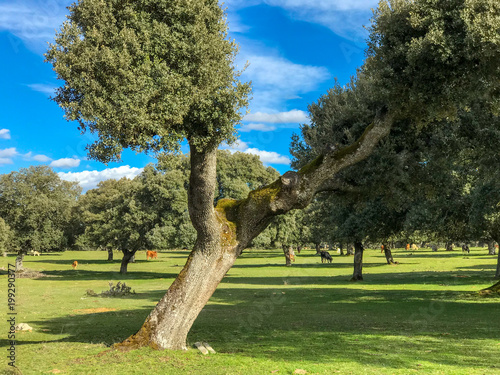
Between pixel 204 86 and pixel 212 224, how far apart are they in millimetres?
4037

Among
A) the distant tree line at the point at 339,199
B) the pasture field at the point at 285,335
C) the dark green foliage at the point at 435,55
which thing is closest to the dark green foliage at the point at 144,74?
the distant tree line at the point at 339,199

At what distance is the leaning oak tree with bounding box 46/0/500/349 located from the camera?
11.6 metres

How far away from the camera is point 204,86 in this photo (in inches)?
499

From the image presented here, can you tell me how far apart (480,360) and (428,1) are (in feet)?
31.7

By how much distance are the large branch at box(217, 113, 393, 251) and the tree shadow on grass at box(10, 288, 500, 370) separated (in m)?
3.78

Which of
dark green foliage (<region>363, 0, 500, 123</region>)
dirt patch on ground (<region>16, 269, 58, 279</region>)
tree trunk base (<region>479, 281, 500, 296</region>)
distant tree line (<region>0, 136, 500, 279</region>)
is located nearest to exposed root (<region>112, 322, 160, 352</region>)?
distant tree line (<region>0, 136, 500, 279</region>)

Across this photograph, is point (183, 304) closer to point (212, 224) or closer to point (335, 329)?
point (212, 224)

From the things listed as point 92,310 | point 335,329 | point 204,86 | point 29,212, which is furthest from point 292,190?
point 29,212

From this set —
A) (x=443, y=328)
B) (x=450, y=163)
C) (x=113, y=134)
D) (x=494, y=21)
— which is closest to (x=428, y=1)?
(x=494, y=21)

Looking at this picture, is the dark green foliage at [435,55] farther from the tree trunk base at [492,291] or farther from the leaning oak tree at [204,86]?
the tree trunk base at [492,291]

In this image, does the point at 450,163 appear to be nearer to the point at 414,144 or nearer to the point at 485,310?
the point at 414,144

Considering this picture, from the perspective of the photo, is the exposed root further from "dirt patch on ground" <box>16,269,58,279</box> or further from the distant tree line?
"dirt patch on ground" <box>16,269,58,279</box>

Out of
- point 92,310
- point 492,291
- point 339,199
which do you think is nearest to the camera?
A: point 339,199

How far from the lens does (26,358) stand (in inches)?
492
